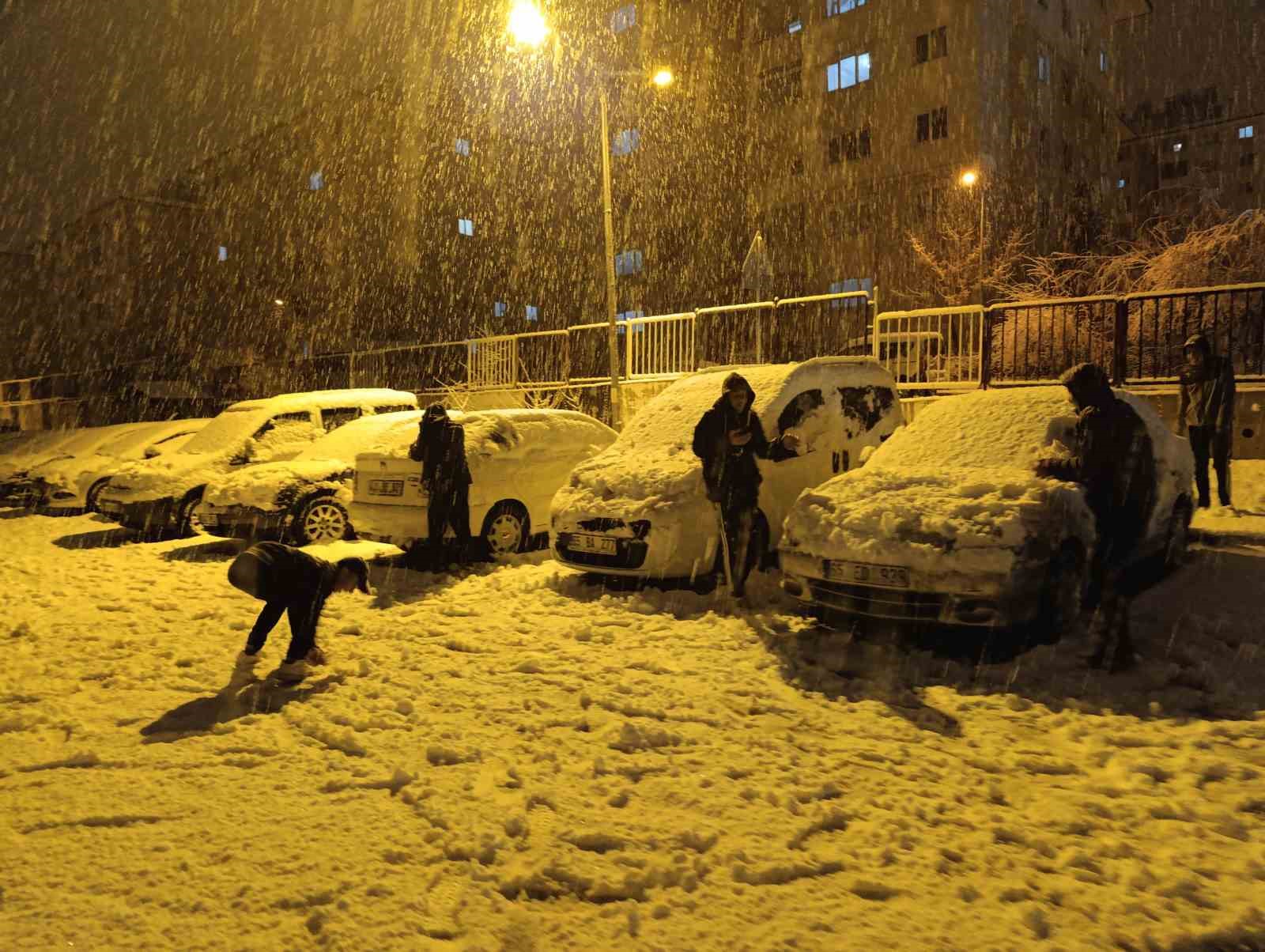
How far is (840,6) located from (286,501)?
3214 cm

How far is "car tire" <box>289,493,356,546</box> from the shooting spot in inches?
393

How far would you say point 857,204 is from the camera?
32.8 meters

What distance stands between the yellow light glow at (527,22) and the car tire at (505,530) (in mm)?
7923

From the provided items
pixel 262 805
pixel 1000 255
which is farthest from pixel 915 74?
pixel 262 805

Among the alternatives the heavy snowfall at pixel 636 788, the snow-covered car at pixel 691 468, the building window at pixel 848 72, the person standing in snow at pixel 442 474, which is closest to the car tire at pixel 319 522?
the person standing in snow at pixel 442 474

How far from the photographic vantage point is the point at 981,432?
6684 mm

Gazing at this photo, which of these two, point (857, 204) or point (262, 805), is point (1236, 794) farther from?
point (857, 204)

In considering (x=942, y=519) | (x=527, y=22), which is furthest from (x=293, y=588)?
(x=527, y=22)

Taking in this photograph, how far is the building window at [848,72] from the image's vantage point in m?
32.8

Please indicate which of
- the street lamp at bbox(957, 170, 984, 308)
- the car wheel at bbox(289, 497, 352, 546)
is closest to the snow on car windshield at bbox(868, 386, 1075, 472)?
the car wheel at bbox(289, 497, 352, 546)

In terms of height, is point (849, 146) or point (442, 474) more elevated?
point (849, 146)

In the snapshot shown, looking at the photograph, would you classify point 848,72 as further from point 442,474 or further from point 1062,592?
point 1062,592

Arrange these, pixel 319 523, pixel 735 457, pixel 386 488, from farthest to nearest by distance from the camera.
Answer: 1. pixel 319 523
2. pixel 386 488
3. pixel 735 457

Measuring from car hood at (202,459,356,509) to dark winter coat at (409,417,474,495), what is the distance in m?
1.44
